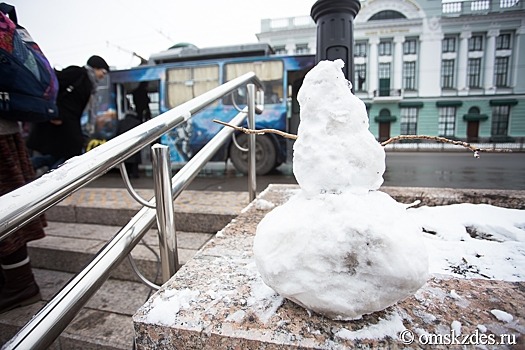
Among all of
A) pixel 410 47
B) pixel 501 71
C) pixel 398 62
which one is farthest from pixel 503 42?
pixel 398 62

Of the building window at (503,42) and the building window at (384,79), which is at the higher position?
the building window at (503,42)

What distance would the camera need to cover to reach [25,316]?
1.62 meters

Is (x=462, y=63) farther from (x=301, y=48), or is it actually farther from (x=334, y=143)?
(x=334, y=143)

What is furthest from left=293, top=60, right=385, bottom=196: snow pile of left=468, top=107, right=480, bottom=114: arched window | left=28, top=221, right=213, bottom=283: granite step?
left=468, top=107, right=480, bottom=114: arched window

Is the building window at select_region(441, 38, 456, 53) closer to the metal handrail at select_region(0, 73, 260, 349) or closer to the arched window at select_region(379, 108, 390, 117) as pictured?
the arched window at select_region(379, 108, 390, 117)

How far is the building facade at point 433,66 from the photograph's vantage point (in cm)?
1789

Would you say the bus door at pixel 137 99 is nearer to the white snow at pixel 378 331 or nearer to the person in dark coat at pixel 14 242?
the person in dark coat at pixel 14 242

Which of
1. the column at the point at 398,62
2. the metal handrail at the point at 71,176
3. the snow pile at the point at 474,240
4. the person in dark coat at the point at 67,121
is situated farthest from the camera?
the column at the point at 398,62

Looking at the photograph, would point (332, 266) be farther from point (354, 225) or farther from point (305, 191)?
point (305, 191)

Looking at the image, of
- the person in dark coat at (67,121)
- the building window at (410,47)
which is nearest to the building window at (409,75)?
the building window at (410,47)

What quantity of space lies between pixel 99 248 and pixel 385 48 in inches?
928

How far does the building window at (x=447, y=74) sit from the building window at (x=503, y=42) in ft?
8.42

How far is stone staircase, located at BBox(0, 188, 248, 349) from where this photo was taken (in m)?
1.50

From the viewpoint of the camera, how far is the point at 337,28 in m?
2.40
